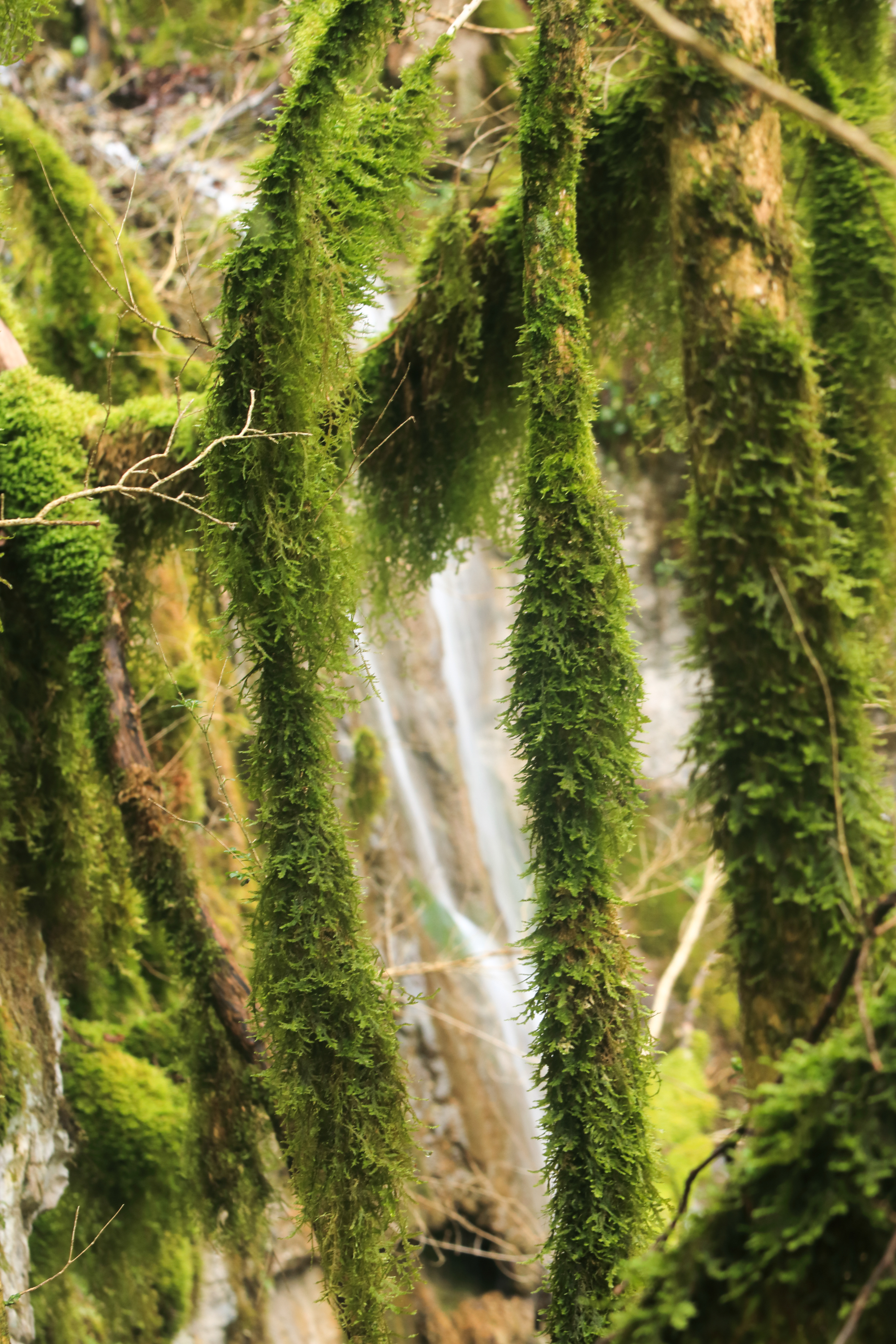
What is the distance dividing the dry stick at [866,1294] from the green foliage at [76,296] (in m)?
6.31

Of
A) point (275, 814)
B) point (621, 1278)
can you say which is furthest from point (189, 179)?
point (621, 1278)

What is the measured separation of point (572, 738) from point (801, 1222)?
4.68ft

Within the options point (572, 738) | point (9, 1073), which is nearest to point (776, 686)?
point (572, 738)

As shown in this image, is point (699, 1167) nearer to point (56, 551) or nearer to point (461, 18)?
point (461, 18)

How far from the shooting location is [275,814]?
9.61ft

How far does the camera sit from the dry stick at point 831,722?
2.11 metres

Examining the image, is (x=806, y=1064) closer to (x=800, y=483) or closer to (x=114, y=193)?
(x=800, y=483)

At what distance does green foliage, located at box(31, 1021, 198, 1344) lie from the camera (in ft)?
16.0

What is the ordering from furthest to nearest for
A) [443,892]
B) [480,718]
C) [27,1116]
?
[480,718] → [443,892] → [27,1116]

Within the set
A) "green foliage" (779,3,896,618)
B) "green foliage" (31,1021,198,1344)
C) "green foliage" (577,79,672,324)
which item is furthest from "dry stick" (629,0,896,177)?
"green foliage" (31,1021,198,1344)

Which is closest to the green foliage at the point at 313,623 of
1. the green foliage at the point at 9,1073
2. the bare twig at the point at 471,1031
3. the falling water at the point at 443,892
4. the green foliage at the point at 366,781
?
the green foliage at the point at 9,1073

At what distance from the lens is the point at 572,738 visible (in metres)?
2.78

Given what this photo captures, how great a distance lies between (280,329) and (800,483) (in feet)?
5.31

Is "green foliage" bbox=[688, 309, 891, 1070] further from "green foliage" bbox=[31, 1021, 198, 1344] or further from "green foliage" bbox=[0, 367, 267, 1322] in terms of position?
"green foliage" bbox=[31, 1021, 198, 1344]
